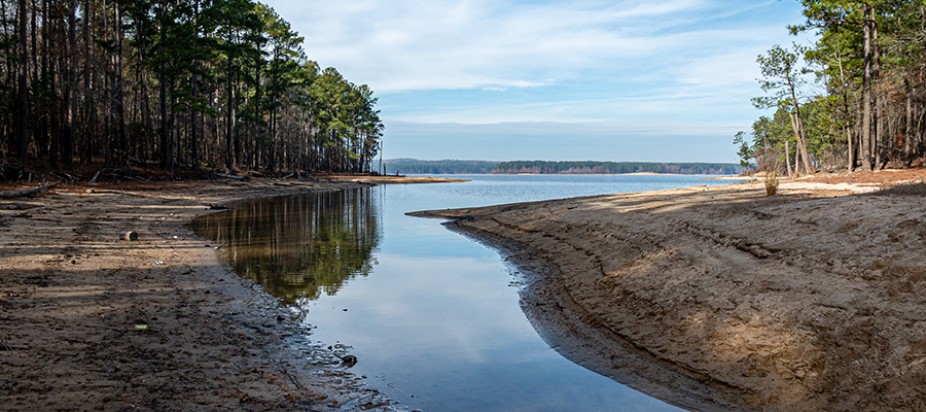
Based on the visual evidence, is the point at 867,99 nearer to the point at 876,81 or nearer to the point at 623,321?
the point at 876,81

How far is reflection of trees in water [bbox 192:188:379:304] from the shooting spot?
1219cm

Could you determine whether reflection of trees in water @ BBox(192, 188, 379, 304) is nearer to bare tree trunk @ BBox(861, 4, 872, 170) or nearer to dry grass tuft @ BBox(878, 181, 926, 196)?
dry grass tuft @ BBox(878, 181, 926, 196)

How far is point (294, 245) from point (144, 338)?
1063 centimetres

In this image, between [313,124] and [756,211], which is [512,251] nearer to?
[756,211]

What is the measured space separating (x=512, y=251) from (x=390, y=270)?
4694 millimetres

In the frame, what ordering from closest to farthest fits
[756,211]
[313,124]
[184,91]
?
[756,211]
[184,91]
[313,124]

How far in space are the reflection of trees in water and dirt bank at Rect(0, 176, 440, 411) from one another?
3.03 feet

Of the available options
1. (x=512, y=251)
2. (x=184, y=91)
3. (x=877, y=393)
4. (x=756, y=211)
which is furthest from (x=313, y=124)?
(x=877, y=393)

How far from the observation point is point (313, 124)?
92.3m

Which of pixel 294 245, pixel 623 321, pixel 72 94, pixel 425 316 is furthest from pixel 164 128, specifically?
pixel 623 321

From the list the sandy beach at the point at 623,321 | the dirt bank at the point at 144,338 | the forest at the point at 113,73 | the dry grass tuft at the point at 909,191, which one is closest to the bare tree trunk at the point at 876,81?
the dry grass tuft at the point at 909,191

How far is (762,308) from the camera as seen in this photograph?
7.34 m

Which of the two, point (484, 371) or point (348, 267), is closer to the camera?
point (484, 371)

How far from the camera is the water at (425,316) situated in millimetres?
6359
